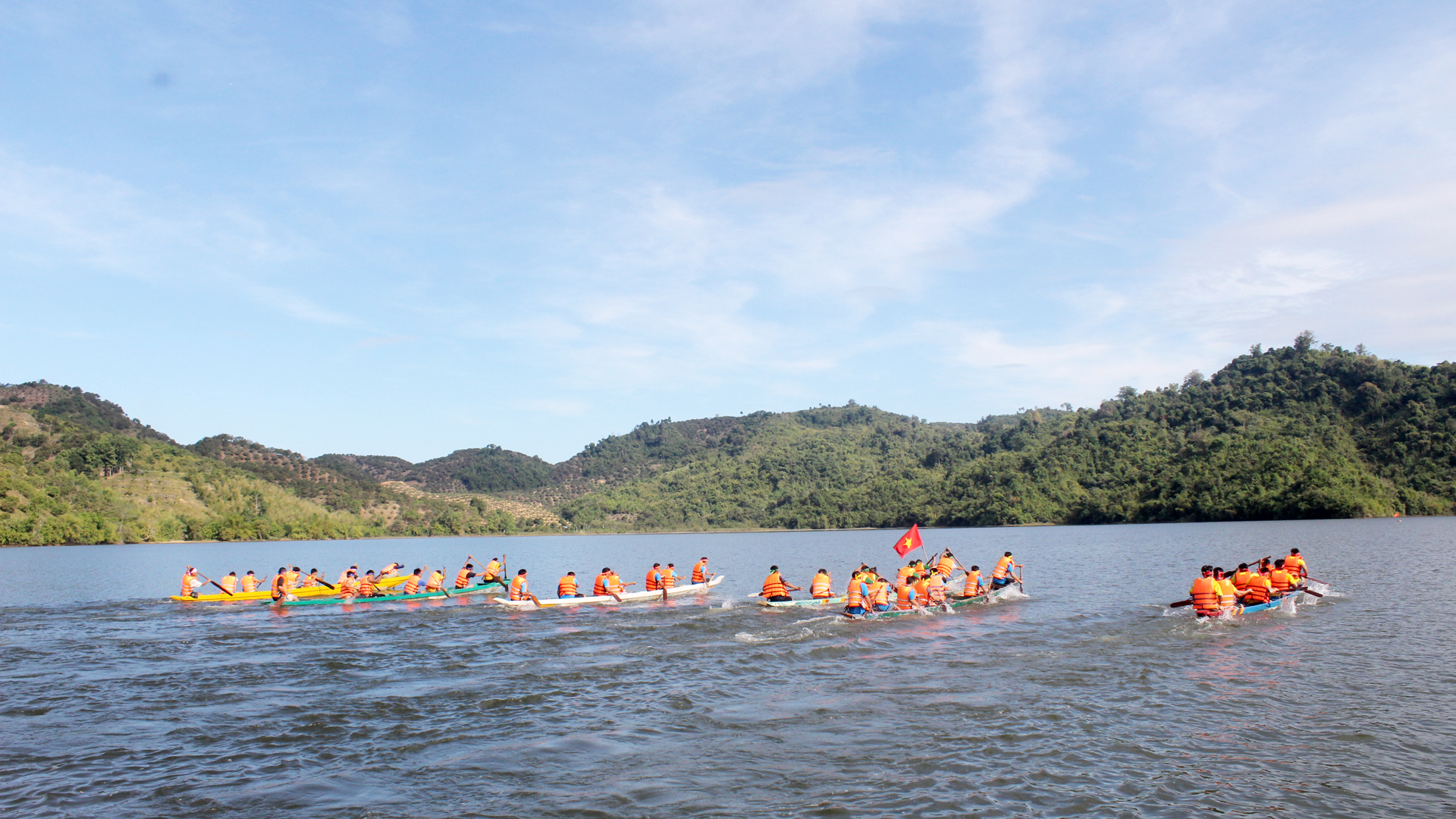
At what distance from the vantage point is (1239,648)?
20.7m

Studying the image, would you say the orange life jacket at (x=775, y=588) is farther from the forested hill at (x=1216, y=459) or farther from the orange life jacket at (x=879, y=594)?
the forested hill at (x=1216, y=459)

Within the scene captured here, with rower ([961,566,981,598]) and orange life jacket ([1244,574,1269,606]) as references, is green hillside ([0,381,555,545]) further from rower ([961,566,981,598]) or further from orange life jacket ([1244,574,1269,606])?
orange life jacket ([1244,574,1269,606])

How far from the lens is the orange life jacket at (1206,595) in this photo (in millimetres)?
23969

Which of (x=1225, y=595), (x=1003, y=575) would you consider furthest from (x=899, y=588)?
(x=1225, y=595)

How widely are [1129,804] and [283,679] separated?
16952mm

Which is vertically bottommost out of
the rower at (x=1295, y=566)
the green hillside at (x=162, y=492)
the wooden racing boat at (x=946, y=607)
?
the wooden racing boat at (x=946, y=607)

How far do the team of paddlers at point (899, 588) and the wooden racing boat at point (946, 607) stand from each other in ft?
0.33

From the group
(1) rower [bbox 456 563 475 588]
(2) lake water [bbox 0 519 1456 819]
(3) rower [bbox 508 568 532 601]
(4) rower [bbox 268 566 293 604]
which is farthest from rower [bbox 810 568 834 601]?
(4) rower [bbox 268 566 293 604]

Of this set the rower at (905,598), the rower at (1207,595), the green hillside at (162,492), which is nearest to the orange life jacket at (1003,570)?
the rower at (905,598)

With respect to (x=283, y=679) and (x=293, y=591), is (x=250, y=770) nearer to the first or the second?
(x=283, y=679)

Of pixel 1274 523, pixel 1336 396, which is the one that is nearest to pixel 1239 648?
pixel 1274 523

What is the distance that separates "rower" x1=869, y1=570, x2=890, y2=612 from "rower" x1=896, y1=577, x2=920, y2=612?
27.9 inches

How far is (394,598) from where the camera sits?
36.9m

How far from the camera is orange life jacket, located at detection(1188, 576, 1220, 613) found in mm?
23969
